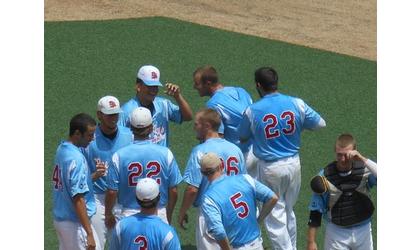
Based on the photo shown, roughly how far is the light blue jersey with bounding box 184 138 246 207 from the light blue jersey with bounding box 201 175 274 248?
23.9 inches

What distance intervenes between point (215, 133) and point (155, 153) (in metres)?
0.62

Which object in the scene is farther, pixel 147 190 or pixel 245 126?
pixel 245 126

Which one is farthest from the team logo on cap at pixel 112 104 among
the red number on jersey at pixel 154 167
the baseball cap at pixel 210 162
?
the baseball cap at pixel 210 162

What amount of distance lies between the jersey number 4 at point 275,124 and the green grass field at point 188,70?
227cm

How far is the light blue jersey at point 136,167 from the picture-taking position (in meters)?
9.98

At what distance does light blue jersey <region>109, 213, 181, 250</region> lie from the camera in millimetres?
8914

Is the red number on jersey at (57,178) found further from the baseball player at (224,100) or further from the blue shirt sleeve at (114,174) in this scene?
the baseball player at (224,100)

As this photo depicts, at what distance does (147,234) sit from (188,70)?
811cm

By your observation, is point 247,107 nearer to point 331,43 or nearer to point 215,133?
point 215,133

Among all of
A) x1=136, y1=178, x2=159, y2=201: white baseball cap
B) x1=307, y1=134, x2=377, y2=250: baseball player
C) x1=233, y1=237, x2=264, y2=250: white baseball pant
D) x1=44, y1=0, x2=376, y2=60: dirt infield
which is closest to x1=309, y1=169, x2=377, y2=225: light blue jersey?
x1=307, y1=134, x2=377, y2=250: baseball player

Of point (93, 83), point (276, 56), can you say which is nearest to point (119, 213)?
point (93, 83)

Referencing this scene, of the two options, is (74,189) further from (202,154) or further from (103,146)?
(202,154)

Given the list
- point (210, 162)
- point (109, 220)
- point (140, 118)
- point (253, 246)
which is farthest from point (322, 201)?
point (109, 220)

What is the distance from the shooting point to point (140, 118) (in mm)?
10000
